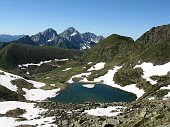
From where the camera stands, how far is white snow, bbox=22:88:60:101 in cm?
9862

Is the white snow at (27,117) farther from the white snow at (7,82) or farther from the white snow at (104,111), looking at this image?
the white snow at (7,82)

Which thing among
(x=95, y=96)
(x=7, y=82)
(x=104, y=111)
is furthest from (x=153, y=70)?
(x=104, y=111)

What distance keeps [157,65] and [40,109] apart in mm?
81254

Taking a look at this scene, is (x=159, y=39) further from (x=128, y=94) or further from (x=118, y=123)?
(x=118, y=123)

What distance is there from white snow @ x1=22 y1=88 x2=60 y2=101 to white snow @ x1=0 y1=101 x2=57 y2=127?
26.7 meters

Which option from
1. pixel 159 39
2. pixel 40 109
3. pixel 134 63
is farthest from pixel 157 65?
pixel 40 109

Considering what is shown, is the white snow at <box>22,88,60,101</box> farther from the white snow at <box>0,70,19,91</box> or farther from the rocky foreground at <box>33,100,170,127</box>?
the rocky foreground at <box>33,100,170,127</box>

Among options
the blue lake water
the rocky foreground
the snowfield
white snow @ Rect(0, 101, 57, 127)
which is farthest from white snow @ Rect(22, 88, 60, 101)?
the rocky foreground

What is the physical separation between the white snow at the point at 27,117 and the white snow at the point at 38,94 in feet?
87.6

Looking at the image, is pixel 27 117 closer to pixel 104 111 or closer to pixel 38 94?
pixel 104 111

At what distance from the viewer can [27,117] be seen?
5919cm

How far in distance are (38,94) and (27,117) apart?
43.8 meters

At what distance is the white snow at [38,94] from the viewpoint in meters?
98.6

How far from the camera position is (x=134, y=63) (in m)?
149
